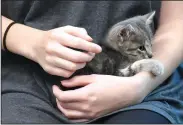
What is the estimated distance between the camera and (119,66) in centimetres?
115

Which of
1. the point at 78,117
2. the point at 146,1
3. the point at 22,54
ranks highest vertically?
the point at 146,1

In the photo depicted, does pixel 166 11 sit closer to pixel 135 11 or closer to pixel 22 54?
pixel 135 11

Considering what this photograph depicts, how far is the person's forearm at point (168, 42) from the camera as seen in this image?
1.09m

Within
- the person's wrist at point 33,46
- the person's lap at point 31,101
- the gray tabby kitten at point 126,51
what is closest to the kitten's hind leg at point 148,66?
the gray tabby kitten at point 126,51

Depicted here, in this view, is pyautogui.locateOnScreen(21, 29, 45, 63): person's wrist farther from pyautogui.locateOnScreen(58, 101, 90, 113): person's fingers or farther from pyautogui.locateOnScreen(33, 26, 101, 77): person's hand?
pyautogui.locateOnScreen(58, 101, 90, 113): person's fingers

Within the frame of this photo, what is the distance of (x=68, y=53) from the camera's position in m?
0.95

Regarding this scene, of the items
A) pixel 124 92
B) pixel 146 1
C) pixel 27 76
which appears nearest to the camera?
pixel 124 92

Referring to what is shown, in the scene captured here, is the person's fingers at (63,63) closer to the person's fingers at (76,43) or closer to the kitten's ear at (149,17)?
the person's fingers at (76,43)

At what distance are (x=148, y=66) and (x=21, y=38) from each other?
402mm

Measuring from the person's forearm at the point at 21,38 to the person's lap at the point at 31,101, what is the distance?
0.24ft

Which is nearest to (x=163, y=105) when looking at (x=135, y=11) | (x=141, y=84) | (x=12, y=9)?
(x=141, y=84)

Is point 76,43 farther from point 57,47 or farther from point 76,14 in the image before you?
point 76,14

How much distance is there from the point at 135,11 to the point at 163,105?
0.42m

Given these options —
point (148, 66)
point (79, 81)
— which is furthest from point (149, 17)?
point (79, 81)
